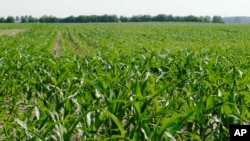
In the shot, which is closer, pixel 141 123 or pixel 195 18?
pixel 141 123

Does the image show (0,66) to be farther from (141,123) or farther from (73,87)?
(141,123)

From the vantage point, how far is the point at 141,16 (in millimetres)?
122688

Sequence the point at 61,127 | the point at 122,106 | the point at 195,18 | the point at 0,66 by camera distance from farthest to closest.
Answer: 1. the point at 195,18
2. the point at 0,66
3. the point at 122,106
4. the point at 61,127

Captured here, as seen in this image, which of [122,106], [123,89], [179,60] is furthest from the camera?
[179,60]

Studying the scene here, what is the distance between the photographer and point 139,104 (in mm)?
3320

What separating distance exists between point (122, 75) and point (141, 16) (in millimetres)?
118881

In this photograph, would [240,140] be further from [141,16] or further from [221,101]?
[141,16]

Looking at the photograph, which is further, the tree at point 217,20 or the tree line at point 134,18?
the tree at point 217,20

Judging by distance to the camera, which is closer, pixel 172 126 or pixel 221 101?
pixel 172 126

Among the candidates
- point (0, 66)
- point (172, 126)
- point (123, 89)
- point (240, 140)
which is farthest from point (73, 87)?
point (0, 66)

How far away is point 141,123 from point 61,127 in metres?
0.64

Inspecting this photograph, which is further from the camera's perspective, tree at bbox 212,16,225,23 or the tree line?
tree at bbox 212,16,225,23

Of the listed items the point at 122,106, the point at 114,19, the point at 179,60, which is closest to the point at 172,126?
the point at 122,106

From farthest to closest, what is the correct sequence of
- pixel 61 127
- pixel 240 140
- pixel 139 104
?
pixel 139 104
pixel 61 127
pixel 240 140
